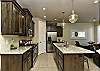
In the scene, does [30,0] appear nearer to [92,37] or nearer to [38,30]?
[38,30]

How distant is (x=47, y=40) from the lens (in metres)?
12.2

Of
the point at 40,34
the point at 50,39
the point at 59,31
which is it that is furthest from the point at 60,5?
the point at 59,31

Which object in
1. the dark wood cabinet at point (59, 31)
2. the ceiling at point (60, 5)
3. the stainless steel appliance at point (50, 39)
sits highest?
the ceiling at point (60, 5)

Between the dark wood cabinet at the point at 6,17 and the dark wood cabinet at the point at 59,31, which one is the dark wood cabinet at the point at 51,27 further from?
the dark wood cabinet at the point at 6,17

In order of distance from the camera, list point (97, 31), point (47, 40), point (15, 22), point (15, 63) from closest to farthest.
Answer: point (15, 63), point (15, 22), point (47, 40), point (97, 31)

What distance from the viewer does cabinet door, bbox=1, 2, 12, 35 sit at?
13.3ft

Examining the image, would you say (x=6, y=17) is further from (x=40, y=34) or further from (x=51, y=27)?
(x=51, y=27)

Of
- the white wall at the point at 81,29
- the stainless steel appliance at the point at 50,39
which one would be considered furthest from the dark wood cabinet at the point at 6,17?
the white wall at the point at 81,29

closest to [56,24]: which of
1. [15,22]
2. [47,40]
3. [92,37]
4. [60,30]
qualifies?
[60,30]

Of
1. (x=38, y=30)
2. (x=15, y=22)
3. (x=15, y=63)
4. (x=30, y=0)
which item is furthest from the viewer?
(x=38, y=30)

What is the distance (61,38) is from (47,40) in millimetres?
1690

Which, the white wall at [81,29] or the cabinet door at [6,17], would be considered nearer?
the cabinet door at [6,17]

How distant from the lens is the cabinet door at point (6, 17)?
13.3 ft

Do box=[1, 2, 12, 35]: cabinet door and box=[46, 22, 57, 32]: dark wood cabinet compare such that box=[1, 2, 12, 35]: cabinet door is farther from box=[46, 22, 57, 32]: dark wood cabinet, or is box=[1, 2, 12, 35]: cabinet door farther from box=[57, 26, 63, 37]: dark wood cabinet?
box=[57, 26, 63, 37]: dark wood cabinet
